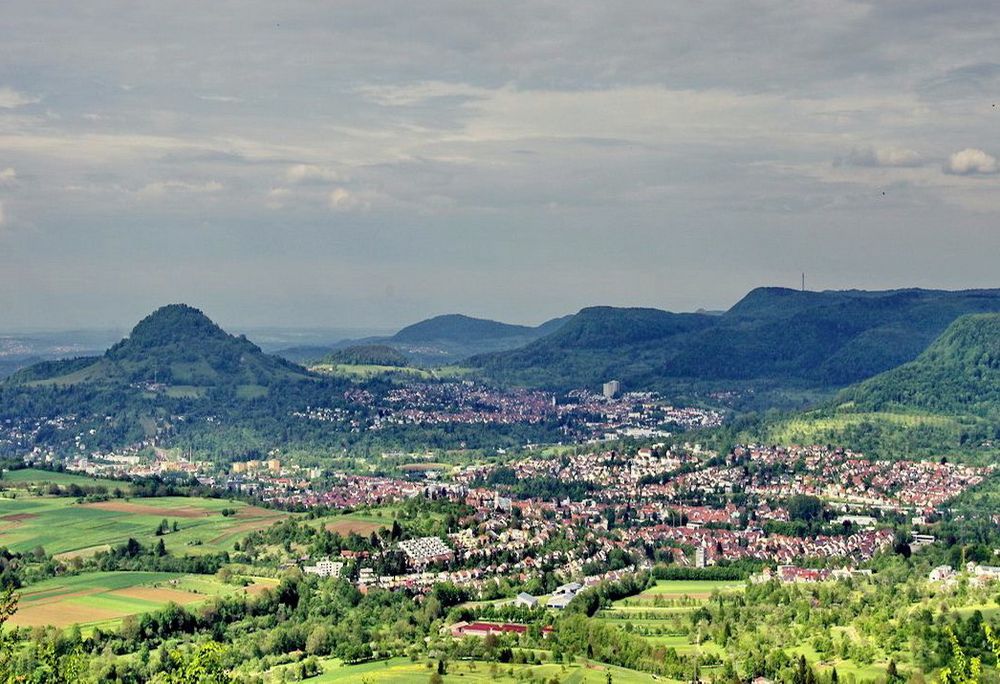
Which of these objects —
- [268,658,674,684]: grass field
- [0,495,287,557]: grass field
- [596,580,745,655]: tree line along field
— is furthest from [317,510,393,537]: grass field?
[268,658,674,684]: grass field

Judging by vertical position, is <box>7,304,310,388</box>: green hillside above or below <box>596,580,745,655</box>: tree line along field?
above

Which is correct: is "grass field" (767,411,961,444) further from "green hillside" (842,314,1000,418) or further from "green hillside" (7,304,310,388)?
"green hillside" (7,304,310,388)

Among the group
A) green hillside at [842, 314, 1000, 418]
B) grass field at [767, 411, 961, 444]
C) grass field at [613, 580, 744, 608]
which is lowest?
grass field at [613, 580, 744, 608]

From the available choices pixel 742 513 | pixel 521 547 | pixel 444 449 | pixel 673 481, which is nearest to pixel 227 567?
pixel 521 547

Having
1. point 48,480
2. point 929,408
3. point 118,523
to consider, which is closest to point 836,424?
point 929,408

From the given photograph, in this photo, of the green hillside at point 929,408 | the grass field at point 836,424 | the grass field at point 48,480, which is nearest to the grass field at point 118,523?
the grass field at point 48,480

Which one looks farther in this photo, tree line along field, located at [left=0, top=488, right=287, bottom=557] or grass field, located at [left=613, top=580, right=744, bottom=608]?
tree line along field, located at [left=0, top=488, right=287, bottom=557]

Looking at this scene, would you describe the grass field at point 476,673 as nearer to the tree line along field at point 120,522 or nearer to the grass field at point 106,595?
the grass field at point 106,595

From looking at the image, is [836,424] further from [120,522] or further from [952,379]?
[120,522]
